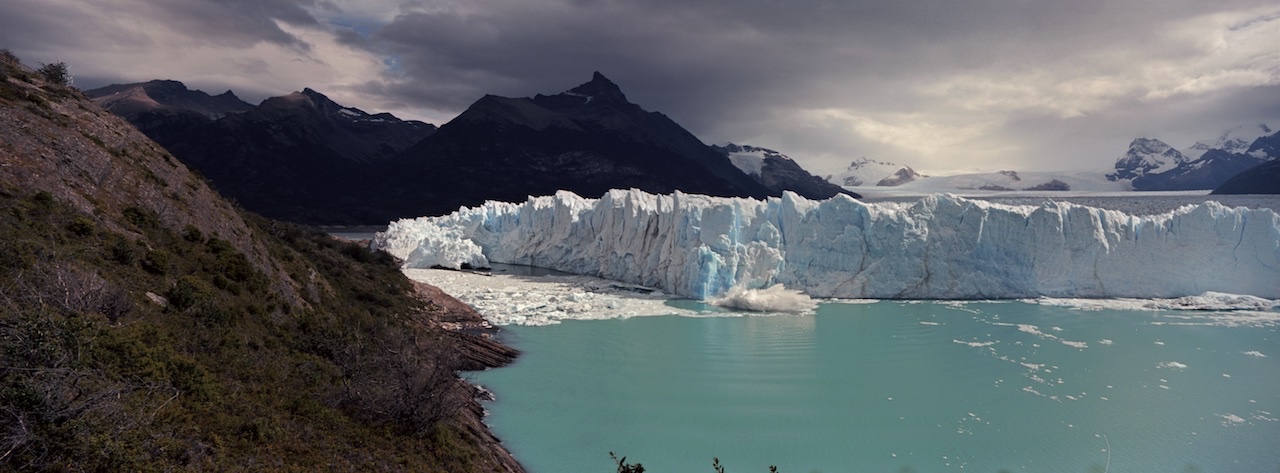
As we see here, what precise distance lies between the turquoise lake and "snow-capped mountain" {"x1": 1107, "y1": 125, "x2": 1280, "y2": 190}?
3927 inches

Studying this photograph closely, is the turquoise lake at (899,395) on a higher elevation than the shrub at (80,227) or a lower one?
lower

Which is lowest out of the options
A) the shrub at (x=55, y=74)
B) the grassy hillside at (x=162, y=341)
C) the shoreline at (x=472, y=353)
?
the shoreline at (x=472, y=353)

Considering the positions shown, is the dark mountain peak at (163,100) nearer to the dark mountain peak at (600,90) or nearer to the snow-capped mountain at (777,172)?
the dark mountain peak at (600,90)

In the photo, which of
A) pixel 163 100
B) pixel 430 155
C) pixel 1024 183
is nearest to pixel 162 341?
pixel 430 155

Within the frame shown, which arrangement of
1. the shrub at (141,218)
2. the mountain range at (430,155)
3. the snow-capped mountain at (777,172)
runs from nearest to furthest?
1. the shrub at (141,218)
2. the mountain range at (430,155)
3. the snow-capped mountain at (777,172)

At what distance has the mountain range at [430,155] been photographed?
84.4 metres

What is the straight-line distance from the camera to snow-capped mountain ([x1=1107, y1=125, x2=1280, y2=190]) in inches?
3986

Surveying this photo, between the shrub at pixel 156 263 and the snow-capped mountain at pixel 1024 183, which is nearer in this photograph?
the shrub at pixel 156 263

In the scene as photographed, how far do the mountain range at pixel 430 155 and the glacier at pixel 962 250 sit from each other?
6531cm

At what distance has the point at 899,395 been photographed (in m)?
13.0

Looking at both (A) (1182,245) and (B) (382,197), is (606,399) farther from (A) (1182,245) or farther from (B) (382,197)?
(B) (382,197)

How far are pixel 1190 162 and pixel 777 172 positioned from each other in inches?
2900

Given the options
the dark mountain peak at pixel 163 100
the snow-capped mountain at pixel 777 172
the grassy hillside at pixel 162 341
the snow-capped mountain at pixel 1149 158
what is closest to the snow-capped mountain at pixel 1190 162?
the snow-capped mountain at pixel 1149 158

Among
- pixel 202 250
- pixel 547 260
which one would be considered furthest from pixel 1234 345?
pixel 547 260
